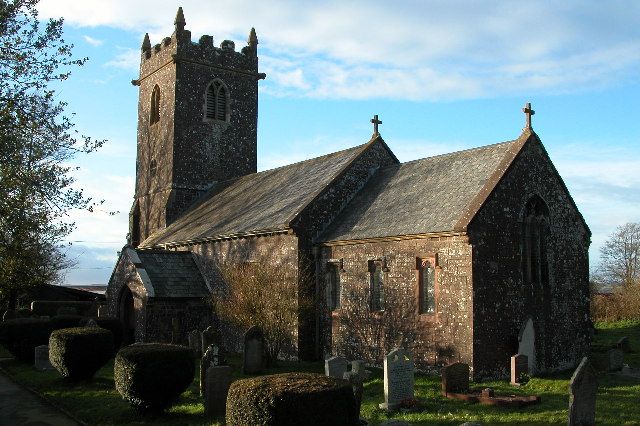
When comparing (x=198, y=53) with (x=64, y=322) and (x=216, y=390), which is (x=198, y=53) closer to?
(x=64, y=322)

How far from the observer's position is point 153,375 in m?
14.2

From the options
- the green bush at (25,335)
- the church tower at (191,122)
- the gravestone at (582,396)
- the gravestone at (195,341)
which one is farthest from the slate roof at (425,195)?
the church tower at (191,122)

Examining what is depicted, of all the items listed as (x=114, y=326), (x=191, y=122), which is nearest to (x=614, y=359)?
(x=114, y=326)

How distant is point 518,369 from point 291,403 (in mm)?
10074

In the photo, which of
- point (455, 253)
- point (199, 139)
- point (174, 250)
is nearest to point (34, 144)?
point (455, 253)

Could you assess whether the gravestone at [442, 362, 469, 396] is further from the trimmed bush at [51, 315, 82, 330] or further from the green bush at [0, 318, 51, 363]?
the trimmed bush at [51, 315, 82, 330]

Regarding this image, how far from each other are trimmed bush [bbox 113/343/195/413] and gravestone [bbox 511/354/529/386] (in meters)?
8.33

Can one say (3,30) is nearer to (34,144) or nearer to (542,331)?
(34,144)

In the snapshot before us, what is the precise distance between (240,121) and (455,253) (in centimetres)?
2023

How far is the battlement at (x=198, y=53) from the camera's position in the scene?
3503 centimetres

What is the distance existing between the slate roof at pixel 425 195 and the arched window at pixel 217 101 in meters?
13.3

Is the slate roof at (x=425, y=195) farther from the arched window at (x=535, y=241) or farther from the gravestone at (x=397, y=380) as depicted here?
the gravestone at (x=397, y=380)

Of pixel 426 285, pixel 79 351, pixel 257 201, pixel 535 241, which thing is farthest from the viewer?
pixel 257 201

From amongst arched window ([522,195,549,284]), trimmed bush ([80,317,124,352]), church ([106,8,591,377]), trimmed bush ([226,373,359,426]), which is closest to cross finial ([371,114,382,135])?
church ([106,8,591,377])
